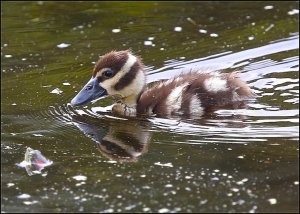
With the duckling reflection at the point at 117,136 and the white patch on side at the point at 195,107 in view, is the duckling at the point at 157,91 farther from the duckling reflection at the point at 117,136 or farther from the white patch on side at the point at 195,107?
the duckling reflection at the point at 117,136

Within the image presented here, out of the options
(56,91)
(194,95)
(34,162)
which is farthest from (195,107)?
(34,162)

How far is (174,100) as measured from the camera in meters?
6.54

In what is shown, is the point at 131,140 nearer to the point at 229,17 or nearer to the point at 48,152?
the point at 48,152

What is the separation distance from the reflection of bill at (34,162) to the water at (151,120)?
0.21ft

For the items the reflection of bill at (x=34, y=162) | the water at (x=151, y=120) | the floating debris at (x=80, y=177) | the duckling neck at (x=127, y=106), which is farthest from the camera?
the duckling neck at (x=127, y=106)

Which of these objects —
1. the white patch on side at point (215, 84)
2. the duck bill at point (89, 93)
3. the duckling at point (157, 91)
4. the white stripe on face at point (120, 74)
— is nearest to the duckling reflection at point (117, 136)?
the duck bill at point (89, 93)

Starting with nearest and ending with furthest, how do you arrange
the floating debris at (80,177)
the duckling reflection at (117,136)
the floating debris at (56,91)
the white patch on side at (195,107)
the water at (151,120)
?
the water at (151,120) < the floating debris at (80,177) < the duckling reflection at (117,136) < the white patch on side at (195,107) < the floating debris at (56,91)

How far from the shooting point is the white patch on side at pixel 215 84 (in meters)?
6.66

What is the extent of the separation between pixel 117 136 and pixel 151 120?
0.47 metres

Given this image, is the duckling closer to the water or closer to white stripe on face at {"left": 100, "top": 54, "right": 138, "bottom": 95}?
white stripe on face at {"left": 100, "top": 54, "right": 138, "bottom": 95}

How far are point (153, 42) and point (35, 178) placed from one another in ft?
12.1

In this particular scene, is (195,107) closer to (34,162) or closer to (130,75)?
(130,75)

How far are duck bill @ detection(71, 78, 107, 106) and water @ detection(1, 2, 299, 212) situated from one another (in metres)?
0.09

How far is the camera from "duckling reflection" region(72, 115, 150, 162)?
559 cm
